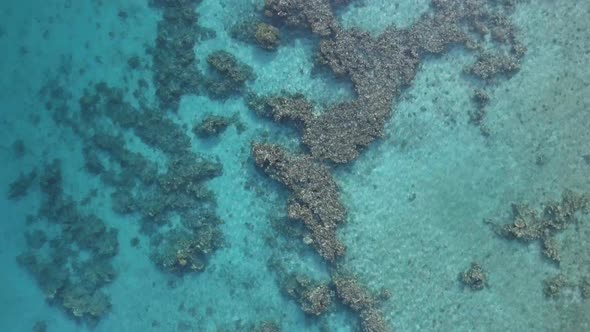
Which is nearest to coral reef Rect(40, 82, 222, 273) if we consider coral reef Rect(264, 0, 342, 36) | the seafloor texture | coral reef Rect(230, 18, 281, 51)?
the seafloor texture

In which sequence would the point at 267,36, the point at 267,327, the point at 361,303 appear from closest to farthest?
the point at 361,303 → the point at 267,327 → the point at 267,36

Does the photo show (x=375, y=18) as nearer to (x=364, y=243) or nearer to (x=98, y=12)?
(x=364, y=243)

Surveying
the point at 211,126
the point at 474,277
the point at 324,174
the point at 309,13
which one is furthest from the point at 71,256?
the point at 474,277

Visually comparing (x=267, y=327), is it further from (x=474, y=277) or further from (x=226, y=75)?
(x=226, y=75)

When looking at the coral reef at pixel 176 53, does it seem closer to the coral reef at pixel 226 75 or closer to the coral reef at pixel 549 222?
the coral reef at pixel 226 75

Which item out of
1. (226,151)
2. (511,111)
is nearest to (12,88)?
(226,151)

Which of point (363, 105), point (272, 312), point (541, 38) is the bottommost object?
point (272, 312)

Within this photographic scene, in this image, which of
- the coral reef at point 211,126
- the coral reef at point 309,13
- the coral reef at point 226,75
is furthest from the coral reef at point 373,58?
the coral reef at point 211,126
